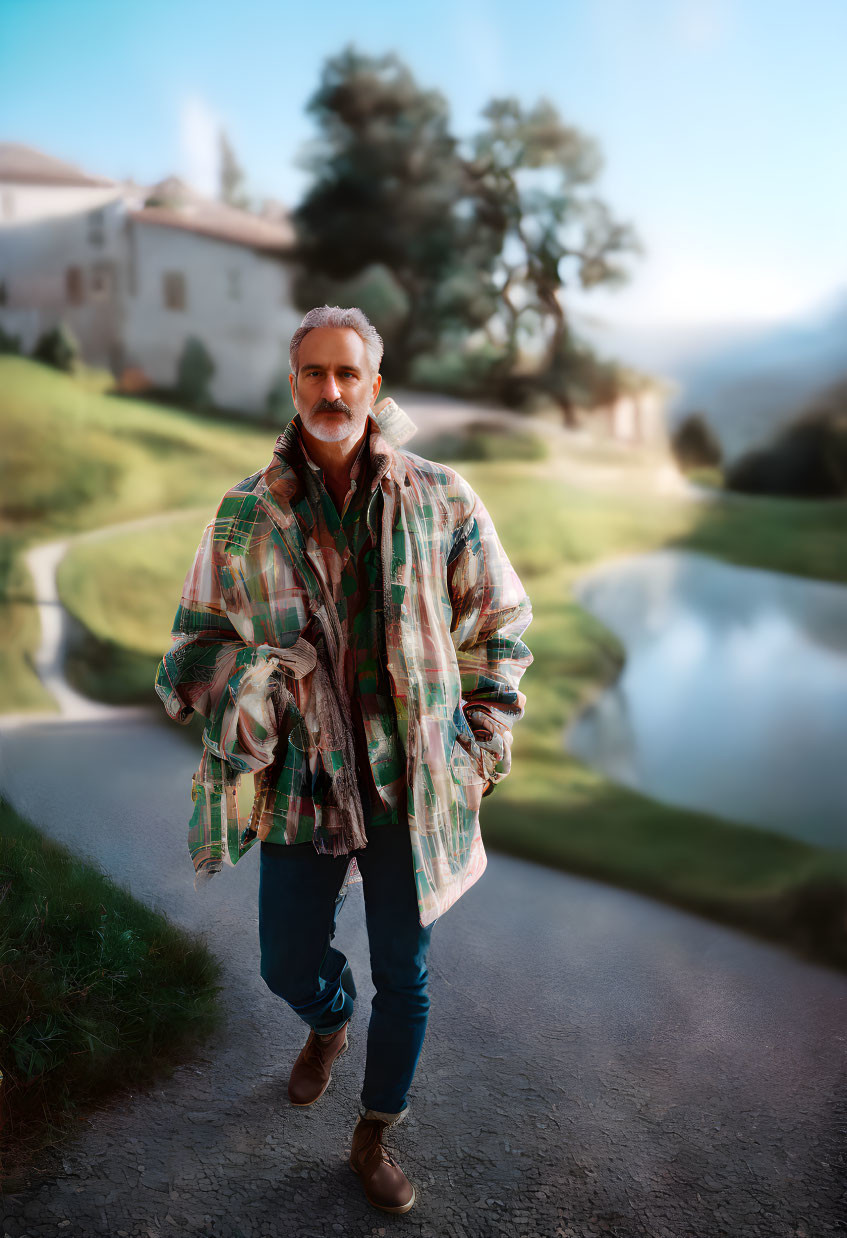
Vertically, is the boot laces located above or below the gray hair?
below

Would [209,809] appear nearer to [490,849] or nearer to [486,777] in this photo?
[486,777]

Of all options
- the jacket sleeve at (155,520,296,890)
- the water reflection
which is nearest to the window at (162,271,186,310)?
the water reflection

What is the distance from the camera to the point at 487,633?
206 centimetres

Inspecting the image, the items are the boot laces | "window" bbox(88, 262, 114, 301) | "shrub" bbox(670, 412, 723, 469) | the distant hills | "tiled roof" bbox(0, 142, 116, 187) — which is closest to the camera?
the boot laces

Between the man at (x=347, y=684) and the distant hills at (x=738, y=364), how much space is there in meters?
2.37

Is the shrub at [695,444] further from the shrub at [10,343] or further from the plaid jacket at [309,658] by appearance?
the shrub at [10,343]

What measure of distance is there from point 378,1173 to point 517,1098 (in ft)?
1.81

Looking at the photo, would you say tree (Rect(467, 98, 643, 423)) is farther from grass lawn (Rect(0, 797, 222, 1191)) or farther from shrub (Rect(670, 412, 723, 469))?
grass lawn (Rect(0, 797, 222, 1191))

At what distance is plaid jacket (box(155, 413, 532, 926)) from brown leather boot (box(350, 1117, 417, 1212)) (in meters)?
0.52

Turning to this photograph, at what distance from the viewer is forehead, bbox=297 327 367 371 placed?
74.9 inches

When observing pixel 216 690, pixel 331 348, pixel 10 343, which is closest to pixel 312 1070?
pixel 216 690

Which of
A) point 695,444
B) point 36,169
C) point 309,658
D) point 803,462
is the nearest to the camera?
point 309,658

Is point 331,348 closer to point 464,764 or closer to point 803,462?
point 464,764

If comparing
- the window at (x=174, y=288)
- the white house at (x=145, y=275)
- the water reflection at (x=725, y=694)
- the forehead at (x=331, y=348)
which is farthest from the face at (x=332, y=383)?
the window at (x=174, y=288)
